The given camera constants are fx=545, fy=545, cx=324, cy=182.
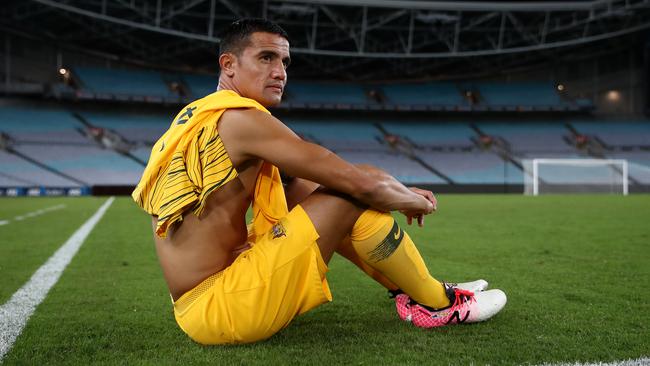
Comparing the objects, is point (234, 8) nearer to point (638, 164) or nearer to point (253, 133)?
point (638, 164)

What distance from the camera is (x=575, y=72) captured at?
118 ft

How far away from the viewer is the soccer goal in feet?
86.4

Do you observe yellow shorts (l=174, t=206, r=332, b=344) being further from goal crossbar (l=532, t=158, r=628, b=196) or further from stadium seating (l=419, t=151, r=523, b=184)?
stadium seating (l=419, t=151, r=523, b=184)

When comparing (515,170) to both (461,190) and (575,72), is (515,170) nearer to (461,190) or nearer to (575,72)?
(461,190)

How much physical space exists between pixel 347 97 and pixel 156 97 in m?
12.2

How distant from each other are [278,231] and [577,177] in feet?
92.1

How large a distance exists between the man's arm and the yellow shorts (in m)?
0.19

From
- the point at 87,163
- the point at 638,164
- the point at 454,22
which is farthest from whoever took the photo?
the point at 638,164

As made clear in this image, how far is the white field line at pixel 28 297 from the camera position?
101 inches

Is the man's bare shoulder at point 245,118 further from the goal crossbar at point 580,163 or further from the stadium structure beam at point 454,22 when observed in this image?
the goal crossbar at point 580,163

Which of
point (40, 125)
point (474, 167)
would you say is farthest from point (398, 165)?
point (40, 125)

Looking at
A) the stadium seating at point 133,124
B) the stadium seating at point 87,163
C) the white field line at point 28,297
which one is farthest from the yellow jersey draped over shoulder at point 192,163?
the stadium seating at point 133,124

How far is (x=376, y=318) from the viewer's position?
9.10 feet

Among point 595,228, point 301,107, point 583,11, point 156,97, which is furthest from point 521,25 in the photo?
point 595,228
